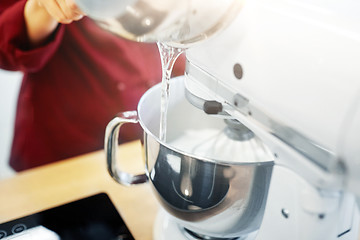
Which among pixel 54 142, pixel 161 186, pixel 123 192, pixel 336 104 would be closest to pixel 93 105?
pixel 54 142

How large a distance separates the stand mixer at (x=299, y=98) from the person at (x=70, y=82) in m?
0.53

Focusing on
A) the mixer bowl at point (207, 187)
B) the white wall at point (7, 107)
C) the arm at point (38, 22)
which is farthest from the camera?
the white wall at point (7, 107)

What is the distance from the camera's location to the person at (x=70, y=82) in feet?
2.84

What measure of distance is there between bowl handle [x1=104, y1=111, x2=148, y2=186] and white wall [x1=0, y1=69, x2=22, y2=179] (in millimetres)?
448

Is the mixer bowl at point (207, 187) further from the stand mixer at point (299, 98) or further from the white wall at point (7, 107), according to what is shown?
the white wall at point (7, 107)

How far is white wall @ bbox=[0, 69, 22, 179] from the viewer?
0.92 m

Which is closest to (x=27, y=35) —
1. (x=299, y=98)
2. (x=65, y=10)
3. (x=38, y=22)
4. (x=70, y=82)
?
(x=38, y=22)

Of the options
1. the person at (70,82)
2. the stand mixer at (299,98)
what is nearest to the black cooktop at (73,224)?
the stand mixer at (299,98)

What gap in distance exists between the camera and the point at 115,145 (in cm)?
58

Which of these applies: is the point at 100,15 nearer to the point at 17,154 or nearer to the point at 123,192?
the point at 123,192

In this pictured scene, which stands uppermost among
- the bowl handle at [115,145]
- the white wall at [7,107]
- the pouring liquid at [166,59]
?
the pouring liquid at [166,59]

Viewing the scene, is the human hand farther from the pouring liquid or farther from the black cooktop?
the black cooktop

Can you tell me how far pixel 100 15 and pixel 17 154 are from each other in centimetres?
72

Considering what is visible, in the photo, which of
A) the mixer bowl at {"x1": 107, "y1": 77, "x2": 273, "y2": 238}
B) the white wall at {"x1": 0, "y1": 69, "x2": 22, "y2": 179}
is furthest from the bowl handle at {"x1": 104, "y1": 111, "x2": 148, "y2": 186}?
the white wall at {"x1": 0, "y1": 69, "x2": 22, "y2": 179}
